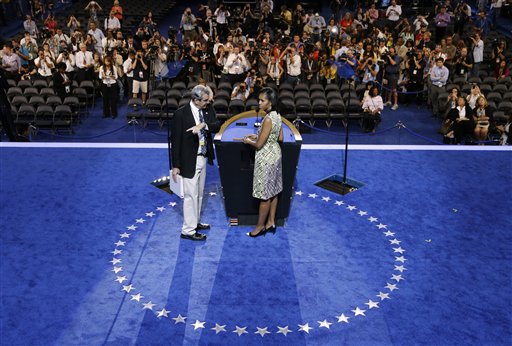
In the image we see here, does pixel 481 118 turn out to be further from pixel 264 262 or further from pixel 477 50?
pixel 264 262

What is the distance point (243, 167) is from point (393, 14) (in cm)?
1379

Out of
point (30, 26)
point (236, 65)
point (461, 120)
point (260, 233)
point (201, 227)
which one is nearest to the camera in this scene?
point (260, 233)

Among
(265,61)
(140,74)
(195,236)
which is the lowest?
(195,236)

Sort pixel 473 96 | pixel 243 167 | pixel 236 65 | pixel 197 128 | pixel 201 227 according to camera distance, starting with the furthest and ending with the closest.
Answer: pixel 236 65 → pixel 473 96 → pixel 201 227 → pixel 243 167 → pixel 197 128

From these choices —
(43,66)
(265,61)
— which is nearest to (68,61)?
(43,66)

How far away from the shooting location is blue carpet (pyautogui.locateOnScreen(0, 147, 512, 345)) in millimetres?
5859

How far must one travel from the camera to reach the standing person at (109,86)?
45.3 ft

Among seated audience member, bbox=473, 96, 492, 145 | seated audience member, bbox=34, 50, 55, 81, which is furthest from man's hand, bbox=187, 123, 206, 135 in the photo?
seated audience member, bbox=34, 50, 55, 81

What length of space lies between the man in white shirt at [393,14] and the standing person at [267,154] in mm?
13731

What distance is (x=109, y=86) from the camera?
Answer: 1384 centimetres

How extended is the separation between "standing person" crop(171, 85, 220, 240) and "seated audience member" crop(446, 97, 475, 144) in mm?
6631

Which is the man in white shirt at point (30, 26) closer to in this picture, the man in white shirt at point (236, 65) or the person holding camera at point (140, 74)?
the person holding camera at point (140, 74)

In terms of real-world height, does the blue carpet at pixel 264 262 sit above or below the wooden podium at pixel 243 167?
below

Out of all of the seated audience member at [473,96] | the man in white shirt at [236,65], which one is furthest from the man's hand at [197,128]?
the man in white shirt at [236,65]
